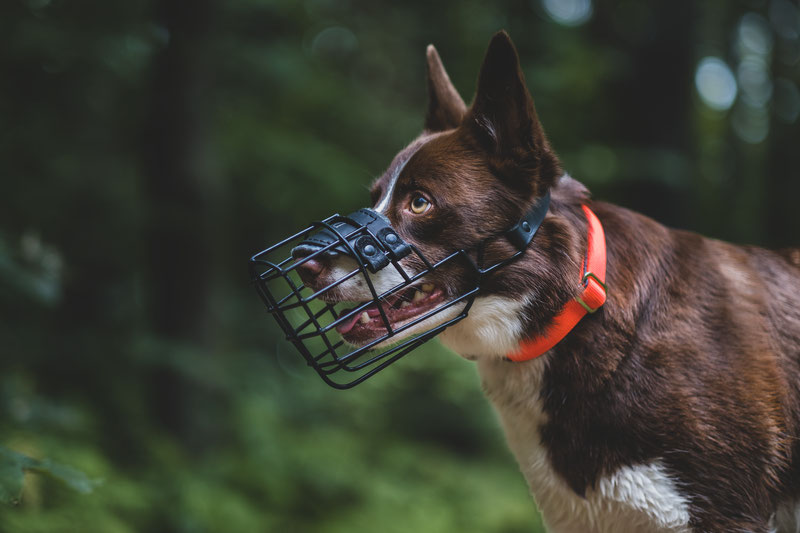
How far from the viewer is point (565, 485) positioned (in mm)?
1950

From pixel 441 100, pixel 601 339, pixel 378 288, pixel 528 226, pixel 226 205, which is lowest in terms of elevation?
pixel 226 205

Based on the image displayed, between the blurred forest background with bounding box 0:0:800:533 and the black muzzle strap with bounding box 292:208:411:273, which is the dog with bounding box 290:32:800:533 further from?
the blurred forest background with bounding box 0:0:800:533

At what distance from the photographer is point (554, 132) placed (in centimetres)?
594

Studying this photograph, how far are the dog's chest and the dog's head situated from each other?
30 cm

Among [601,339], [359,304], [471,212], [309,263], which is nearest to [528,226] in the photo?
[471,212]

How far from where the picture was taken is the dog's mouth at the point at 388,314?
1.91 meters

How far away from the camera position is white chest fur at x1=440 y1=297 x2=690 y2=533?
1.81 metres

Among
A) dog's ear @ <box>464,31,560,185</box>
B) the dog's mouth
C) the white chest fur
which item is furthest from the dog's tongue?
dog's ear @ <box>464,31,560,185</box>

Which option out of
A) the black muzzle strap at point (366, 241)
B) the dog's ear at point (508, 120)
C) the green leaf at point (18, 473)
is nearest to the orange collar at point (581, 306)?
the dog's ear at point (508, 120)

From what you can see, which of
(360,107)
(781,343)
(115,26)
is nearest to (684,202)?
(360,107)

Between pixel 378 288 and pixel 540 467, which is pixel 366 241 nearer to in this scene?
pixel 378 288

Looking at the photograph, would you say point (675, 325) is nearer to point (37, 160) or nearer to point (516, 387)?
point (516, 387)

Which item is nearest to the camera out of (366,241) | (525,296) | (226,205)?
(366,241)

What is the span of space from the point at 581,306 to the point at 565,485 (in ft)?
1.78
